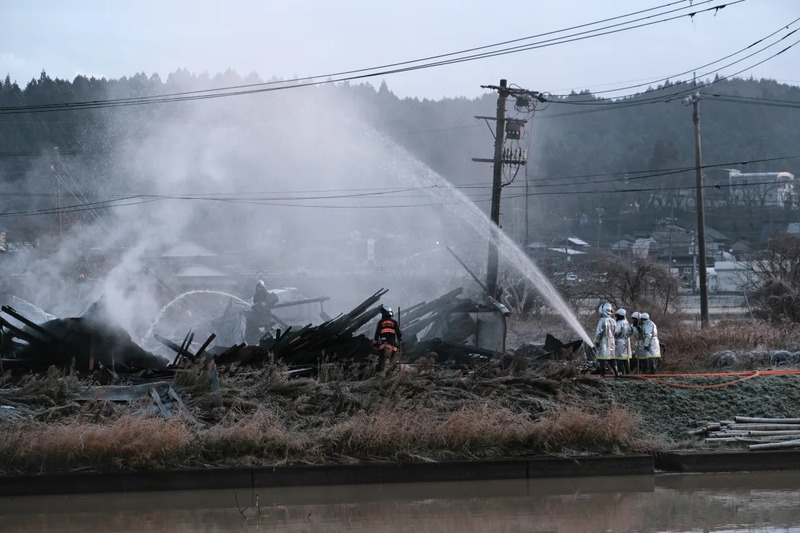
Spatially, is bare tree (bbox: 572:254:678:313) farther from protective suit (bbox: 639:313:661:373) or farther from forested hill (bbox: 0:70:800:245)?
protective suit (bbox: 639:313:661:373)

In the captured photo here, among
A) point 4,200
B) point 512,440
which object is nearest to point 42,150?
point 4,200

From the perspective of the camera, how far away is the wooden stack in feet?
51.8

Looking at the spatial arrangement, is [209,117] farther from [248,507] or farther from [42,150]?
[248,507]

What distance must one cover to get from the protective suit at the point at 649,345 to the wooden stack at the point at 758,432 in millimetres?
3281

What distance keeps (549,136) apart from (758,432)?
12044cm

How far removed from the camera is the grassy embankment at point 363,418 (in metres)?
13.8

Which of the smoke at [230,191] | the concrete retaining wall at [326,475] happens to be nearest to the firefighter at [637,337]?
the concrete retaining wall at [326,475]

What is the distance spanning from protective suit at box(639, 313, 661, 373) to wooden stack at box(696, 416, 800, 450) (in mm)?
3281

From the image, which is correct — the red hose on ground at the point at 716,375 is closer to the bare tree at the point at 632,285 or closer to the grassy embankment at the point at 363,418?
the grassy embankment at the point at 363,418

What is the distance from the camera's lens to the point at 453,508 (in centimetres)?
1324

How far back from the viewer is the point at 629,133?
14375 cm

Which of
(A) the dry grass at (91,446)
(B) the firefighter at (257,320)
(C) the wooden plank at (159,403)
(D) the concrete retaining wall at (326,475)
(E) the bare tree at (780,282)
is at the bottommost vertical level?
(D) the concrete retaining wall at (326,475)

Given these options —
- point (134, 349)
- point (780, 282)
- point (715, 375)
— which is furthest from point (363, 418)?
point (780, 282)

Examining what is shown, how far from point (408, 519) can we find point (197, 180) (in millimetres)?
37305
